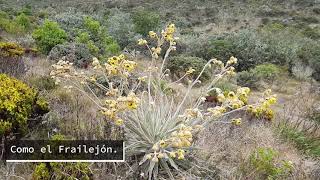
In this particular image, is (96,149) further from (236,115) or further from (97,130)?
(236,115)

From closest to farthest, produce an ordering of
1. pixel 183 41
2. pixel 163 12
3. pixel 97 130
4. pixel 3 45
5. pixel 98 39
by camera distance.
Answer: pixel 97 130, pixel 3 45, pixel 98 39, pixel 183 41, pixel 163 12

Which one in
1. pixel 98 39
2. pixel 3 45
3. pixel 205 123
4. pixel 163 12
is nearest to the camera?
pixel 205 123

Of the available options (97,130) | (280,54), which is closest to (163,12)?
(280,54)

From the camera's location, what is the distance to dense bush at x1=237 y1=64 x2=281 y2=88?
11.1 meters

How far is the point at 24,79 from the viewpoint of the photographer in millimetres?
5695

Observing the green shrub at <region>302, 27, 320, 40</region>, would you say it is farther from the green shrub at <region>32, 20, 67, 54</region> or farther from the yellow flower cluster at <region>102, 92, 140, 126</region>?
the yellow flower cluster at <region>102, 92, 140, 126</region>

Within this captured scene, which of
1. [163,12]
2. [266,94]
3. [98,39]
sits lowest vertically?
[163,12]

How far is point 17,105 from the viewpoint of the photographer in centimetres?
379

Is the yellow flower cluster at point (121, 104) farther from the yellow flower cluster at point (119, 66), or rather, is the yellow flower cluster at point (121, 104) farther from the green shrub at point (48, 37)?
the green shrub at point (48, 37)

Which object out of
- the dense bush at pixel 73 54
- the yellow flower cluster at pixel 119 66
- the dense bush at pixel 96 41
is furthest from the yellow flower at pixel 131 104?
the dense bush at pixel 96 41

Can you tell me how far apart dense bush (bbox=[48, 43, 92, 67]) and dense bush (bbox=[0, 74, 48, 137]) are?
5016 mm

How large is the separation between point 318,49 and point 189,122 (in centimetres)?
1409

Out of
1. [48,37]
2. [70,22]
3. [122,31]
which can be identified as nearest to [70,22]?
[70,22]

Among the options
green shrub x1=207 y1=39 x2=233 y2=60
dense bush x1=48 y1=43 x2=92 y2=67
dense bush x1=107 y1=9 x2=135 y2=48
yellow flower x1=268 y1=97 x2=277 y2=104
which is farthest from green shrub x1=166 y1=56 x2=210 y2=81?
yellow flower x1=268 y1=97 x2=277 y2=104
